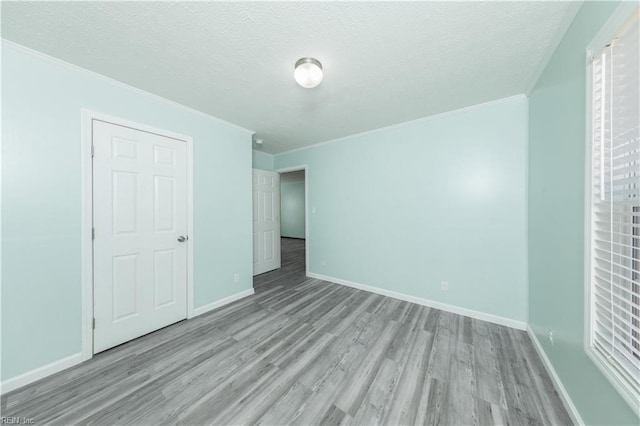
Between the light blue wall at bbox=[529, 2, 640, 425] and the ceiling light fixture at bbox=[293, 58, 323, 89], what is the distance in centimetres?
158

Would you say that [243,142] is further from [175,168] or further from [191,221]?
[191,221]

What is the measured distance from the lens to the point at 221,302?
2869mm

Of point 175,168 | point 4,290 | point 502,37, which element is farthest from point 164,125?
point 502,37

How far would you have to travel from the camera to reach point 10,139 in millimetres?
1545

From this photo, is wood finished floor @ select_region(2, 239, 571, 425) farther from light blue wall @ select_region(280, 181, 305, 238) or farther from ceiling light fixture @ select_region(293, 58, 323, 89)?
light blue wall @ select_region(280, 181, 305, 238)

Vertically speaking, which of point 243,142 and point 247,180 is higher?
point 243,142

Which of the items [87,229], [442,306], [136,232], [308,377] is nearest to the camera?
[308,377]

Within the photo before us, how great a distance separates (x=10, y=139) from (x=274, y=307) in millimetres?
2761

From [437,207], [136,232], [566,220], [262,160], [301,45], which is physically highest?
[301,45]

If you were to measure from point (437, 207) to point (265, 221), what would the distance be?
3109mm

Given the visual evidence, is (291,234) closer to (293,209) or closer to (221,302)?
(293,209)

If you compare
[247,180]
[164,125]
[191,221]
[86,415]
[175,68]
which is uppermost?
[175,68]

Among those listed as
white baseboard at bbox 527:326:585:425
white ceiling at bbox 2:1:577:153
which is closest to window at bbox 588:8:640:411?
white baseboard at bbox 527:326:585:425

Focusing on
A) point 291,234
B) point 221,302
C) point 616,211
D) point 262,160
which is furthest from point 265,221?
point 291,234
